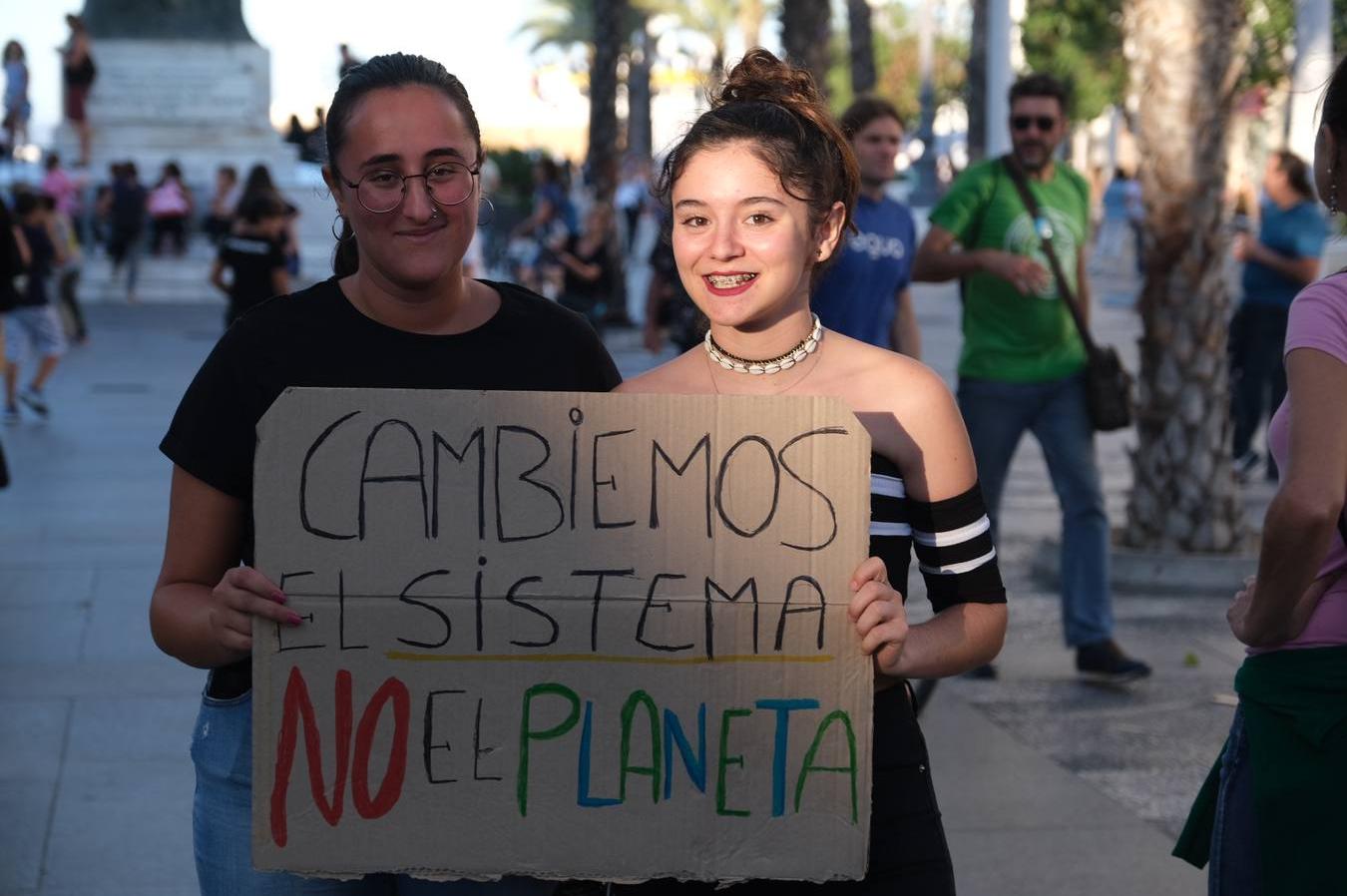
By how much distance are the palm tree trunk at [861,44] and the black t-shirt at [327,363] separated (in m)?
30.8

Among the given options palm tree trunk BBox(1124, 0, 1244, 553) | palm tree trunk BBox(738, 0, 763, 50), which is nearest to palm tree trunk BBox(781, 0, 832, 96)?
palm tree trunk BBox(1124, 0, 1244, 553)

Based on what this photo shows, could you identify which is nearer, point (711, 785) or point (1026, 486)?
point (711, 785)

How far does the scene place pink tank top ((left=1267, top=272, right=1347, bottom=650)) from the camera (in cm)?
258

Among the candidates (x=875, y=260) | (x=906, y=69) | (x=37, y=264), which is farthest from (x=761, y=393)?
(x=906, y=69)

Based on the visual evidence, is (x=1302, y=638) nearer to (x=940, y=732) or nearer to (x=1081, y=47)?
(x=940, y=732)

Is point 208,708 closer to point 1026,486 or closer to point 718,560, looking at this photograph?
point 718,560

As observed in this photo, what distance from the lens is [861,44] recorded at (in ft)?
109

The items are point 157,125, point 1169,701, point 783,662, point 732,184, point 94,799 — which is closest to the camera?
point 783,662

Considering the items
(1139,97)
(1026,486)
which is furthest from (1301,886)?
(1026,486)

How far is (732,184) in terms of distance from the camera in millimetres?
2654

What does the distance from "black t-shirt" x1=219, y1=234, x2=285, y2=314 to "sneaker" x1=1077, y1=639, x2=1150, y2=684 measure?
7.07 m

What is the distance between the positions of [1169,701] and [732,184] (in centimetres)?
433

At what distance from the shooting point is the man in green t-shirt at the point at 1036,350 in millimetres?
6566

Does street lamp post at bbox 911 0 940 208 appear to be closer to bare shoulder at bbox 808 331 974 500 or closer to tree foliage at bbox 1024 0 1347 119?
tree foliage at bbox 1024 0 1347 119
